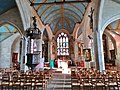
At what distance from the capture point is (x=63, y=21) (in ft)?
73.3

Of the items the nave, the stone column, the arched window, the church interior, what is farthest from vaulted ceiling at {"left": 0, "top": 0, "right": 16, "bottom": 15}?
the arched window

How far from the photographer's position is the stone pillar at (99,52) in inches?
395

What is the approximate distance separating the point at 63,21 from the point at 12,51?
9.56m

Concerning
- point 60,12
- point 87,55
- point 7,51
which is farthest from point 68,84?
point 7,51

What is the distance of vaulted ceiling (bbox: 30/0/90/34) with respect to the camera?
42.6ft

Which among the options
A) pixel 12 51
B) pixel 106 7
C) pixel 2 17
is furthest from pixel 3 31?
pixel 106 7

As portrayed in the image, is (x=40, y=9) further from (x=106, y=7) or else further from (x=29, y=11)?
(x=106, y=7)

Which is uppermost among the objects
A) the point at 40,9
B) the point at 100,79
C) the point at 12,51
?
the point at 40,9

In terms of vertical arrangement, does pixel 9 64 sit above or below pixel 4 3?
below

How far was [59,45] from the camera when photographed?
24.3 meters

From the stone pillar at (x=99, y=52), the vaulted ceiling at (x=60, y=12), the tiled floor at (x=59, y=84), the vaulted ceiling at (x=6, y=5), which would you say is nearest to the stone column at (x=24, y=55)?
the vaulted ceiling at (x=6, y=5)

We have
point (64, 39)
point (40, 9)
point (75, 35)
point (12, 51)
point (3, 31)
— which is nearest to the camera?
point (40, 9)

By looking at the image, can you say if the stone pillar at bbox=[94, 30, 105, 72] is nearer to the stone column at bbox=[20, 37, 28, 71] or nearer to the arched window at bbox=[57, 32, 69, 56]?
the stone column at bbox=[20, 37, 28, 71]

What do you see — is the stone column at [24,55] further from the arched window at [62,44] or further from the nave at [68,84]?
the arched window at [62,44]
